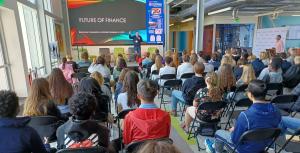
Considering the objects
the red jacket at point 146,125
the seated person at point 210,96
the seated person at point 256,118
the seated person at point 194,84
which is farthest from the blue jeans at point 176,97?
the red jacket at point 146,125

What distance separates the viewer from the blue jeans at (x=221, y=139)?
2.23 meters

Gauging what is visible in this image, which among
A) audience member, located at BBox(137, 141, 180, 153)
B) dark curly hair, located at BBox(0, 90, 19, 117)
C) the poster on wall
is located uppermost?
the poster on wall

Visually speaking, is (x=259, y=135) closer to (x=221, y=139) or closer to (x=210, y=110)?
(x=221, y=139)

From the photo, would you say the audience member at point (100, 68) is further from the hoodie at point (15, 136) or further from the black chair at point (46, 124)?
the hoodie at point (15, 136)

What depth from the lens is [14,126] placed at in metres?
1.55

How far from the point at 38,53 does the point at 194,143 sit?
20.7 ft

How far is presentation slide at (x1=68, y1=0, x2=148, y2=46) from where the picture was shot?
10.1 m

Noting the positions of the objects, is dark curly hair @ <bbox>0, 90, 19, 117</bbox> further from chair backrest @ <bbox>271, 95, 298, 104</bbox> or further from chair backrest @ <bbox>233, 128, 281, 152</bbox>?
chair backrest @ <bbox>271, 95, 298, 104</bbox>

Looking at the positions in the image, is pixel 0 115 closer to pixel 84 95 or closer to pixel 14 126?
pixel 14 126

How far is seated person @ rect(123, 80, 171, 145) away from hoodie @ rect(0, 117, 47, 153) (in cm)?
79

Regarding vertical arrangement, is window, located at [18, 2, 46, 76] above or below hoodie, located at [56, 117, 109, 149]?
above

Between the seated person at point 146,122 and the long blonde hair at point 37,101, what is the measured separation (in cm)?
99

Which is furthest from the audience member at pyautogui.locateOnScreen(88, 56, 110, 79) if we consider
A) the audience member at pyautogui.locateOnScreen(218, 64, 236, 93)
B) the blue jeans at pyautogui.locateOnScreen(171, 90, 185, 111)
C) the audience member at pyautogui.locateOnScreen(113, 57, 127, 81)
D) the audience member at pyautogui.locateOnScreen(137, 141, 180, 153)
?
the audience member at pyautogui.locateOnScreen(137, 141, 180, 153)

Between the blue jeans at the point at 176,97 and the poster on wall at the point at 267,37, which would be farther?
the poster on wall at the point at 267,37
